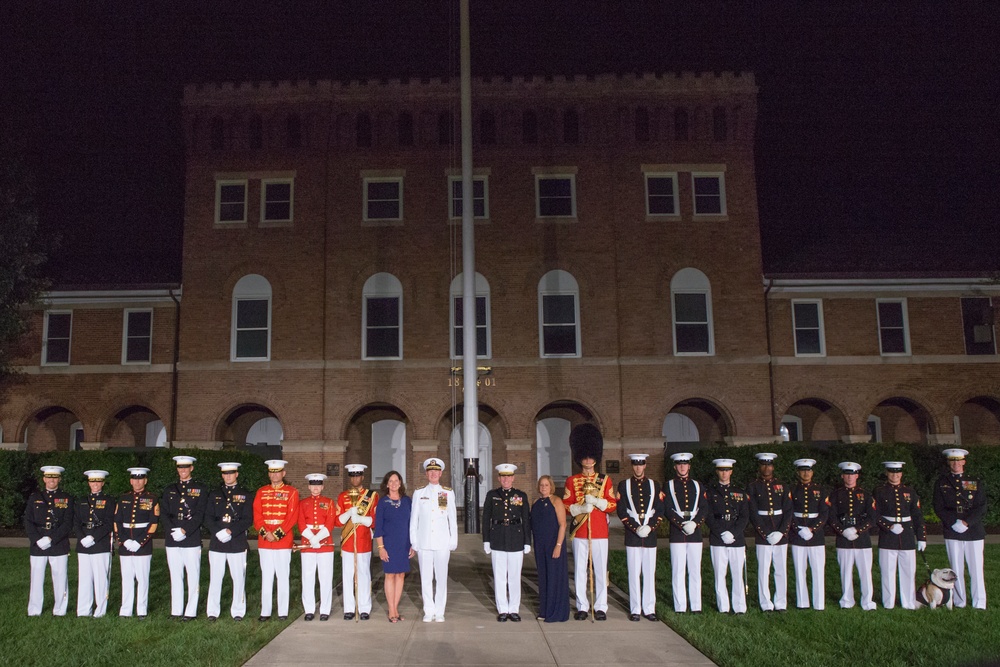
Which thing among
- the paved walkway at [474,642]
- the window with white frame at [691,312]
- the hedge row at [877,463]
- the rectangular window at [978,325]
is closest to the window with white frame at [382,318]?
the window with white frame at [691,312]

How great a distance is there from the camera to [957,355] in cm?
2562

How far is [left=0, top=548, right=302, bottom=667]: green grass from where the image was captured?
357 inches

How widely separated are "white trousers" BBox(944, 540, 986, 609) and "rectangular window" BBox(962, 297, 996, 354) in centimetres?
1584

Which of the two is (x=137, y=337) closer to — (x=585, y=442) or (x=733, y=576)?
(x=585, y=442)

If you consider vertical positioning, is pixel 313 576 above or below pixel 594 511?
below

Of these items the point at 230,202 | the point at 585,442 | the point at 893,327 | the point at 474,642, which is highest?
the point at 230,202

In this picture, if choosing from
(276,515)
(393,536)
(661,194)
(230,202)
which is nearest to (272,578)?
(276,515)

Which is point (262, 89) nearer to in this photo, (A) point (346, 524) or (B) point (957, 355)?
(A) point (346, 524)

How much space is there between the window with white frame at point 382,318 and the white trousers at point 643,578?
577 inches

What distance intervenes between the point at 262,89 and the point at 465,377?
1248cm

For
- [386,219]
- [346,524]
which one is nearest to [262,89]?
[386,219]

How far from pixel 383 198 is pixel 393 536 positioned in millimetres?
16320

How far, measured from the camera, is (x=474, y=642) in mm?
9969

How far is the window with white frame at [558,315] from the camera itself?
25.1 m
